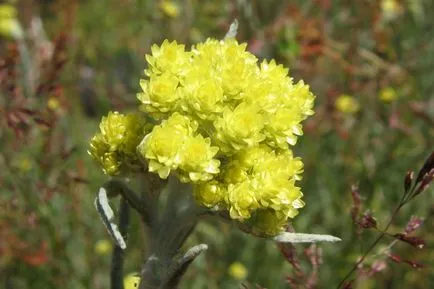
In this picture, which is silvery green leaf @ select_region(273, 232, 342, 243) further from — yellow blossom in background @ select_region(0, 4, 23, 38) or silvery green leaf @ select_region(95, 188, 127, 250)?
yellow blossom in background @ select_region(0, 4, 23, 38)

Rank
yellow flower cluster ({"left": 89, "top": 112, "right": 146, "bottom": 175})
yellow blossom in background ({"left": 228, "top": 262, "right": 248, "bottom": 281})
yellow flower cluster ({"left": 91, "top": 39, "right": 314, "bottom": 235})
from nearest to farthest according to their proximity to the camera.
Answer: yellow flower cluster ({"left": 91, "top": 39, "right": 314, "bottom": 235}) < yellow flower cluster ({"left": 89, "top": 112, "right": 146, "bottom": 175}) < yellow blossom in background ({"left": 228, "top": 262, "right": 248, "bottom": 281})

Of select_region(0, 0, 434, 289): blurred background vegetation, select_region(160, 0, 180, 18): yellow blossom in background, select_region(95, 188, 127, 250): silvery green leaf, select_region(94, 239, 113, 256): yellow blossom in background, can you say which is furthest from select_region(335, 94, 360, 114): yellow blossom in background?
select_region(95, 188, 127, 250): silvery green leaf

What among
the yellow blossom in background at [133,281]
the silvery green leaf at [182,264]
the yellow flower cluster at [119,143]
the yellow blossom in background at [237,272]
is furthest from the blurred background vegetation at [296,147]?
the silvery green leaf at [182,264]

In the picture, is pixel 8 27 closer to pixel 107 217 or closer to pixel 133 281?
pixel 133 281

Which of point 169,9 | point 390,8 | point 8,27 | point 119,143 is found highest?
point 119,143

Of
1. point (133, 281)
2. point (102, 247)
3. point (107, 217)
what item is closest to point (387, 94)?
point (102, 247)

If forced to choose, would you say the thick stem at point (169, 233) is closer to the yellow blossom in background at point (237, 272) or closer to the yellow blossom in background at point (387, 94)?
the yellow blossom in background at point (237, 272)

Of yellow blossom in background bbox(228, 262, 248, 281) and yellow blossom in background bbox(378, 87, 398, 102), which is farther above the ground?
yellow blossom in background bbox(378, 87, 398, 102)
